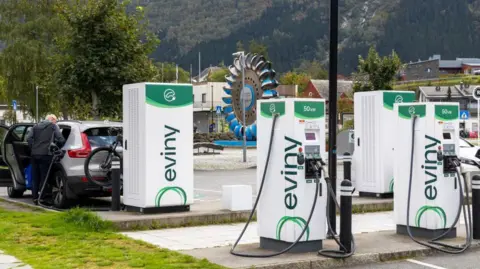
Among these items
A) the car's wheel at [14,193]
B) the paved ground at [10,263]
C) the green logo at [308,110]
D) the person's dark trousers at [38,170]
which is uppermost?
the green logo at [308,110]

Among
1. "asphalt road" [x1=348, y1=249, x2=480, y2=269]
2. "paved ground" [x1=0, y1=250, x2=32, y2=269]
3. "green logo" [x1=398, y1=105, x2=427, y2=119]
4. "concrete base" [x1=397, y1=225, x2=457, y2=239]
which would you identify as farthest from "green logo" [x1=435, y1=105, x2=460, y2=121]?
"paved ground" [x1=0, y1=250, x2=32, y2=269]

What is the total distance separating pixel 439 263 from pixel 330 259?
1496 mm

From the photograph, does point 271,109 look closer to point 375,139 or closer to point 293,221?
point 293,221

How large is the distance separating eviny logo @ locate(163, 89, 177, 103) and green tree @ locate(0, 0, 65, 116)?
31.3 meters

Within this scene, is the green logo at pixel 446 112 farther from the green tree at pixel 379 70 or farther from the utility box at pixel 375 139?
the green tree at pixel 379 70

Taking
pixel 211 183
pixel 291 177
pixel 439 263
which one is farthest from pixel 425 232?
pixel 211 183

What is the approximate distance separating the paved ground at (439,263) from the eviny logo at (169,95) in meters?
4.50

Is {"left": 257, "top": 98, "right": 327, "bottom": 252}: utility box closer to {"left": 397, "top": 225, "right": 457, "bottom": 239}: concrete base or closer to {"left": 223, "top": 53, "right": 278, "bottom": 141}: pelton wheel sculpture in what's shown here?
{"left": 397, "top": 225, "right": 457, "bottom": 239}: concrete base

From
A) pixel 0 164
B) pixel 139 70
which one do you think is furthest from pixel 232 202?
pixel 139 70

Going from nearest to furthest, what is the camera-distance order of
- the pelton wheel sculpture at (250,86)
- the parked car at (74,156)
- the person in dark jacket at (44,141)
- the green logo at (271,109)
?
the green logo at (271,109), the parked car at (74,156), the person in dark jacket at (44,141), the pelton wheel sculpture at (250,86)

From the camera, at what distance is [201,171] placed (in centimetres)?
2672

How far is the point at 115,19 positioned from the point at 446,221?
17135 millimetres

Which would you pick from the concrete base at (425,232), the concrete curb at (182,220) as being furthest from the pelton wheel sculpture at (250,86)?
the concrete base at (425,232)

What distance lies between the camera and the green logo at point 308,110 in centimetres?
892
